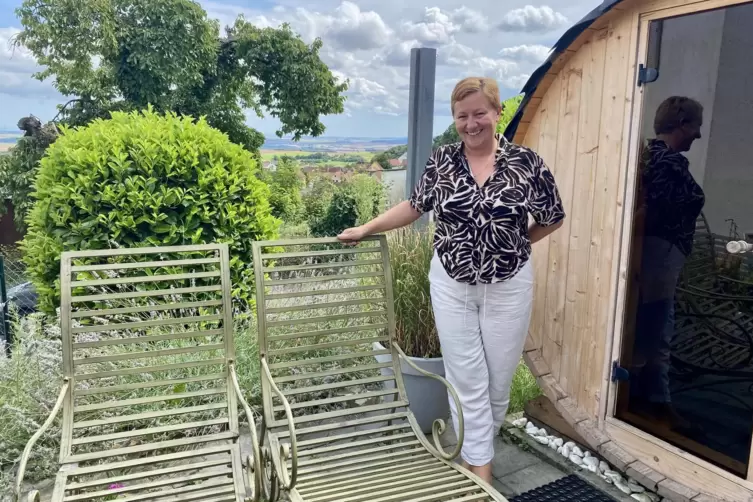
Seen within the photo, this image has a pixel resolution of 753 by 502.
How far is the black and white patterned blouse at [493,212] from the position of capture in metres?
2.10

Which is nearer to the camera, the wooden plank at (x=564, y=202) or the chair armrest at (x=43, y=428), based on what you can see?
the chair armrest at (x=43, y=428)

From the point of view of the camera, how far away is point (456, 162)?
2221 mm

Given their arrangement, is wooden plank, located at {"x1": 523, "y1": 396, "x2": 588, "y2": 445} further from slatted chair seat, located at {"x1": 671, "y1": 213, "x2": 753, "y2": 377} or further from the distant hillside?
the distant hillside

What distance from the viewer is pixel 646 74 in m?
2.41

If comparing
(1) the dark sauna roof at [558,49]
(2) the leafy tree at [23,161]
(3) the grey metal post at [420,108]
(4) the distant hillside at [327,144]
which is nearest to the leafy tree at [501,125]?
(3) the grey metal post at [420,108]

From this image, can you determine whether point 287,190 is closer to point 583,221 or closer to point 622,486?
point 583,221

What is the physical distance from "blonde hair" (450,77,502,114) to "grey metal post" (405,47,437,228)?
2.72 metres

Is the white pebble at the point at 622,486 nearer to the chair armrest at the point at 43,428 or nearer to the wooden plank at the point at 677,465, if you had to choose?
the wooden plank at the point at 677,465

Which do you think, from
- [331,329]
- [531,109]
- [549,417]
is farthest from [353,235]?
[549,417]

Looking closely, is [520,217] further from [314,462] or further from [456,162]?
[314,462]

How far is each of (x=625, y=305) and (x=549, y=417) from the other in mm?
868

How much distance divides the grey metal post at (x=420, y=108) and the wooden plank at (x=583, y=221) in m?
2.13

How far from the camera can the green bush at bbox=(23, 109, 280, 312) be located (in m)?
3.46

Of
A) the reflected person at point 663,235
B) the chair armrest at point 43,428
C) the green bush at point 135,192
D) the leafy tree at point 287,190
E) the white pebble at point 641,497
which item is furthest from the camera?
the leafy tree at point 287,190
